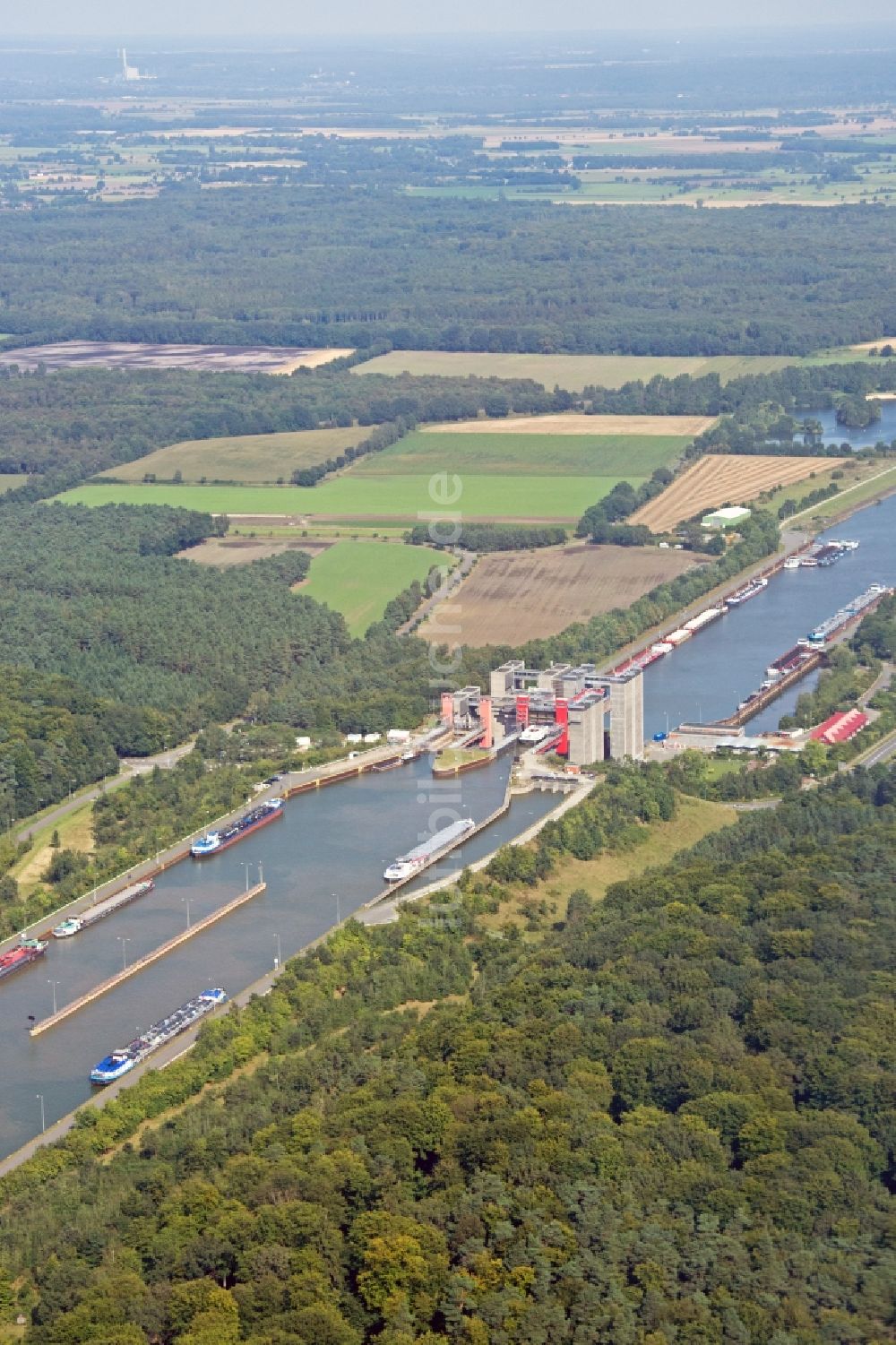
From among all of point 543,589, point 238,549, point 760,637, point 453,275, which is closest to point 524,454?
point 238,549

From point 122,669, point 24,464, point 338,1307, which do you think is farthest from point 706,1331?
point 24,464

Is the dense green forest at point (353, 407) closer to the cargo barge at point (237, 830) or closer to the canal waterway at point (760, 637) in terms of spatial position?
the canal waterway at point (760, 637)

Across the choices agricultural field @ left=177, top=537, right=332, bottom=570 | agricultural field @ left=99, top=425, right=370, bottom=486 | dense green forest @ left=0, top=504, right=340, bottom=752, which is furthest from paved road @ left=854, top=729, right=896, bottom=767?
agricultural field @ left=99, top=425, right=370, bottom=486

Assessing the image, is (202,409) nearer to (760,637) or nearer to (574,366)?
(574,366)

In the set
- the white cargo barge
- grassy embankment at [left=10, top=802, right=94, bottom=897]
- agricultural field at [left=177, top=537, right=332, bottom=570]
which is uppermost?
the white cargo barge

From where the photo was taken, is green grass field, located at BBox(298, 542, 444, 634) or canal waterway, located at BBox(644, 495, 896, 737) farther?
green grass field, located at BBox(298, 542, 444, 634)

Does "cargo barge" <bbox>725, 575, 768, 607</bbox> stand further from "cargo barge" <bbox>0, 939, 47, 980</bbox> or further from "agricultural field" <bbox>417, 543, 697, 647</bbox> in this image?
"cargo barge" <bbox>0, 939, 47, 980</bbox>

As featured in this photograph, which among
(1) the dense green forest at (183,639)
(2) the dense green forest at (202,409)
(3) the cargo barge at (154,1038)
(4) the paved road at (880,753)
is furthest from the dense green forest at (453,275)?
(3) the cargo barge at (154,1038)
